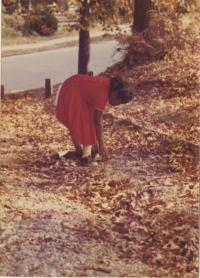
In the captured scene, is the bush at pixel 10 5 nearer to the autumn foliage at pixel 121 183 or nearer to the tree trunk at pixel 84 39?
the tree trunk at pixel 84 39

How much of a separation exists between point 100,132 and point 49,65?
2.13 ft

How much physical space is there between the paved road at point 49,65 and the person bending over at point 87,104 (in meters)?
0.10

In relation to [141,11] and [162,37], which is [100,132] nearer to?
[141,11]

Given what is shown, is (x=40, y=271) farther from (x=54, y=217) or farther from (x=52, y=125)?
(x=52, y=125)

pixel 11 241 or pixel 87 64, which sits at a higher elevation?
pixel 87 64

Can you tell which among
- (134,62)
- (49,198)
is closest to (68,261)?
(49,198)

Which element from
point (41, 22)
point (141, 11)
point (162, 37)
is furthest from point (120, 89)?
point (162, 37)

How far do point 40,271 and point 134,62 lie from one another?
2421 mm

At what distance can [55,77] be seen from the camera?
5117 mm

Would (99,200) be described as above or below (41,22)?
below

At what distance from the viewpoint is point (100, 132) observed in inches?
200

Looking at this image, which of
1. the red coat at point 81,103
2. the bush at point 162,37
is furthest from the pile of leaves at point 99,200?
the bush at point 162,37

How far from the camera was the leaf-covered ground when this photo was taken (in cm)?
400

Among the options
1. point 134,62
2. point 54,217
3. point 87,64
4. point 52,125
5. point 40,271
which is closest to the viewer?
point 40,271
